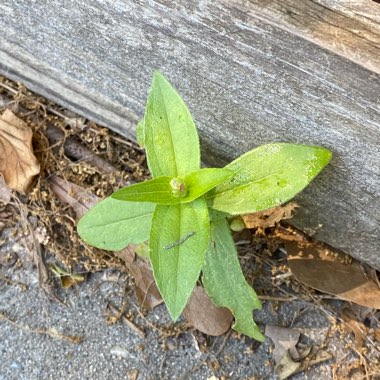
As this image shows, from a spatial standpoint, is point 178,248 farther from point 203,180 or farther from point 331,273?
point 331,273

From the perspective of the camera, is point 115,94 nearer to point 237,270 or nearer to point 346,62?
point 237,270

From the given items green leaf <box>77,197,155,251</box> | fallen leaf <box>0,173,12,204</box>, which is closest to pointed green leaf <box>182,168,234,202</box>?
green leaf <box>77,197,155,251</box>

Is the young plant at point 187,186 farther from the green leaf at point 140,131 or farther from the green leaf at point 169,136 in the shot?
the green leaf at point 140,131

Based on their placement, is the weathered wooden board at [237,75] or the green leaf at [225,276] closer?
the weathered wooden board at [237,75]

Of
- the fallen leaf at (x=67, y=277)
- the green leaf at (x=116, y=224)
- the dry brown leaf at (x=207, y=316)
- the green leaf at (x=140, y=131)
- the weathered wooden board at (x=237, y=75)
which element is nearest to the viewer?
the weathered wooden board at (x=237, y=75)

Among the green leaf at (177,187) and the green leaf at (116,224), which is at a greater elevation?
the green leaf at (177,187)

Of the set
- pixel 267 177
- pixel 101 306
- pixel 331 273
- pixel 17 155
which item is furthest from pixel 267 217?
pixel 17 155

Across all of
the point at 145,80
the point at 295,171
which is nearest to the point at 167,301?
the point at 295,171

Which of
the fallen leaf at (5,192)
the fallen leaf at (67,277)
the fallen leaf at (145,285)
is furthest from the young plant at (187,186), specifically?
the fallen leaf at (5,192)
